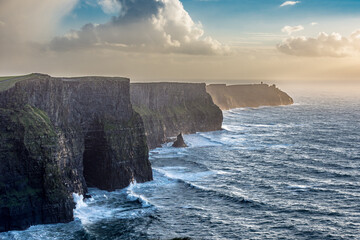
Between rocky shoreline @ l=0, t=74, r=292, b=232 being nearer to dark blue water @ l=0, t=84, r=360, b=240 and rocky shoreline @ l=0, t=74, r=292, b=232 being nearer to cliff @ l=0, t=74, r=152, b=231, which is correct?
cliff @ l=0, t=74, r=152, b=231

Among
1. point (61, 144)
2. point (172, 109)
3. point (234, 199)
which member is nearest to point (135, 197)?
point (61, 144)

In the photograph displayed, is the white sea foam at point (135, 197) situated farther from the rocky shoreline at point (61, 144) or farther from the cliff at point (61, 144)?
the cliff at point (61, 144)

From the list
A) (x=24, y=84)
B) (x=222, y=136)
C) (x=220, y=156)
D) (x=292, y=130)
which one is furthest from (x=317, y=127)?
(x=24, y=84)

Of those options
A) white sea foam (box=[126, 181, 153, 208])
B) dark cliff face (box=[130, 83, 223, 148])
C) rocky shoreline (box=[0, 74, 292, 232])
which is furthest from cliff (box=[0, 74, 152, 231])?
dark cliff face (box=[130, 83, 223, 148])

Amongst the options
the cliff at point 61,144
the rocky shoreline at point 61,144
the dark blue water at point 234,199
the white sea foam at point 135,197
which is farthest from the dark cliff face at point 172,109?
the white sea foam at point 135,197

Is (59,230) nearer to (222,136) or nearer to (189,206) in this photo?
(189,206)

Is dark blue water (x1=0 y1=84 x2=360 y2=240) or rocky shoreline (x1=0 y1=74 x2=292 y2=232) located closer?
dark blue water (x1=0 y1=84 x2=360 y2=240)

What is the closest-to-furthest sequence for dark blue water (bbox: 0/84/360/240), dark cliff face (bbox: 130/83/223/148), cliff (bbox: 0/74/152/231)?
dark blue water (bbox: 0/84/360/240) < cliff (bbox: 0/74/152/231) < dark cliff face (bbox: 130/83/223/148)
